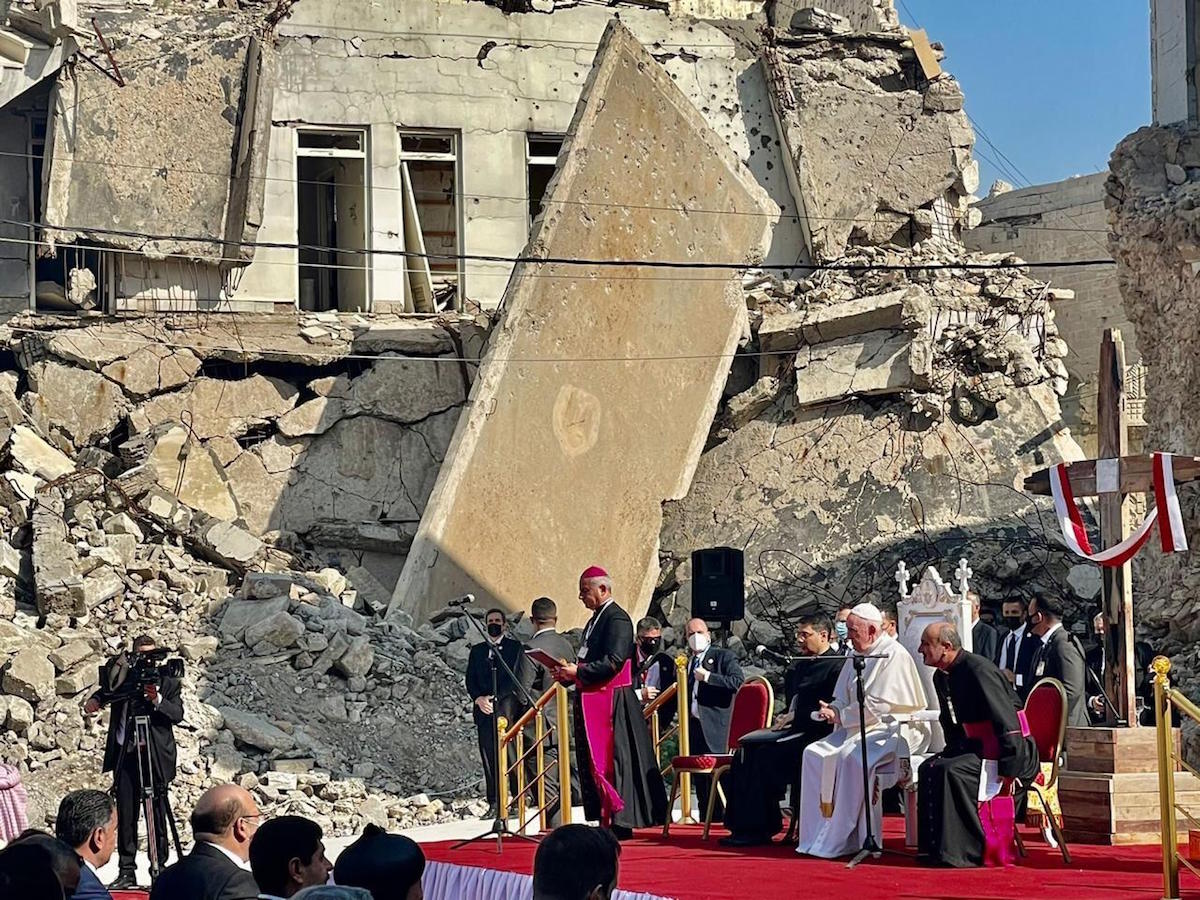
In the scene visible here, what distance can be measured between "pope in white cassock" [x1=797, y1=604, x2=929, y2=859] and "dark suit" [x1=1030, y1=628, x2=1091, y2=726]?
1.39m

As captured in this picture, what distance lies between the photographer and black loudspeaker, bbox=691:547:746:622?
53.3 ft

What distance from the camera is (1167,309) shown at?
1570 cm

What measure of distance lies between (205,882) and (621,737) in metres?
4.74

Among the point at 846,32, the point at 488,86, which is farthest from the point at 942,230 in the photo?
the point at 488,86

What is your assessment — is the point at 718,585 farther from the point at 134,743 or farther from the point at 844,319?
the point at 134,743

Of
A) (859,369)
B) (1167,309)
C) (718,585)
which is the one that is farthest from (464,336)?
(1167,309)

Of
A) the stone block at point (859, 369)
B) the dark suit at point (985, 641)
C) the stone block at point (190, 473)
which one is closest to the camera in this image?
the dark suit at point (985, 641)

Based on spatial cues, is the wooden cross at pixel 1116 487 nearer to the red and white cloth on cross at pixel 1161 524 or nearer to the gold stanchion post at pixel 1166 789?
the red and white cloth on cross at pixel 1161 524

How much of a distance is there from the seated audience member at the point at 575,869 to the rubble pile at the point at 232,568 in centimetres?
936

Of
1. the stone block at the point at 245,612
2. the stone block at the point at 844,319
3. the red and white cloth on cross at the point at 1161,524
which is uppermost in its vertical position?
the stone block at the point at 844,319

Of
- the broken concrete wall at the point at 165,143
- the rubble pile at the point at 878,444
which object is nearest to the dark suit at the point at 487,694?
the rubble pile at the point at 878,444

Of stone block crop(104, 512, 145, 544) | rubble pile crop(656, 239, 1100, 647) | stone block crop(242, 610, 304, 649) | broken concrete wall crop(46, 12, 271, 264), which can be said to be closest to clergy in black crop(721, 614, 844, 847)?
stone block crop(242, 610, 304, 649)

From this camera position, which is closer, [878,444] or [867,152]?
[878,444]

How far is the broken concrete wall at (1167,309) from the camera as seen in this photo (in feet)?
49.7
